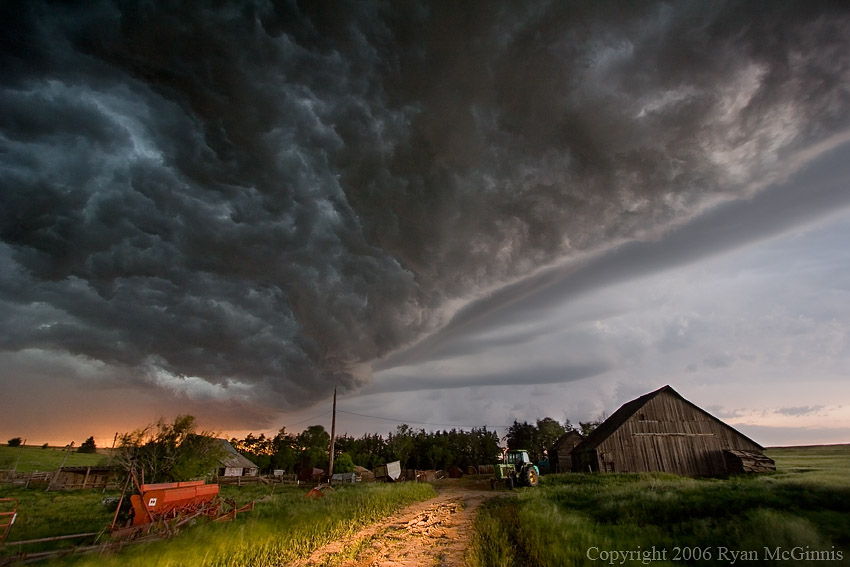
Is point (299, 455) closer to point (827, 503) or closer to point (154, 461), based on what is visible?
point (154, 461)

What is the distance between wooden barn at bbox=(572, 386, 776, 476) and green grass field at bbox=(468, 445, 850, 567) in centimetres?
2023

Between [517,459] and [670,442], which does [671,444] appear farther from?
[517,459]

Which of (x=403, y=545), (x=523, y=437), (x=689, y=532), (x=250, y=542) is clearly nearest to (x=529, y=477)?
(x=403, y=545)

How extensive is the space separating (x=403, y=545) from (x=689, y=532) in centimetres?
866

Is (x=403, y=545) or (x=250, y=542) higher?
(x=250, y=542)

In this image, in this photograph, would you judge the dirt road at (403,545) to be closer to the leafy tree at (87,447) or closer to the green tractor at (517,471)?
the green tractor at (517,471)

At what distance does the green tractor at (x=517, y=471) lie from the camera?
106ft

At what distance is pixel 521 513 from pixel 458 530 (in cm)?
304

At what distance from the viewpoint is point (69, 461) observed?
72875mm

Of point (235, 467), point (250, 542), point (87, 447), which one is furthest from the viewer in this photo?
point (87, 447)

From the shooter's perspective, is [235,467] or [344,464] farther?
[235,467]

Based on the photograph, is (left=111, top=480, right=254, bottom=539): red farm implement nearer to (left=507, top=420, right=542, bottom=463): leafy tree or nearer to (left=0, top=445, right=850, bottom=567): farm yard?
(left=0, top=445, right=850, bottom=567): farm yard

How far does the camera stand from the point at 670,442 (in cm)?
3438

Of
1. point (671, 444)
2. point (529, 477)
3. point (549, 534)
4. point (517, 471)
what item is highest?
point (671, 444)
